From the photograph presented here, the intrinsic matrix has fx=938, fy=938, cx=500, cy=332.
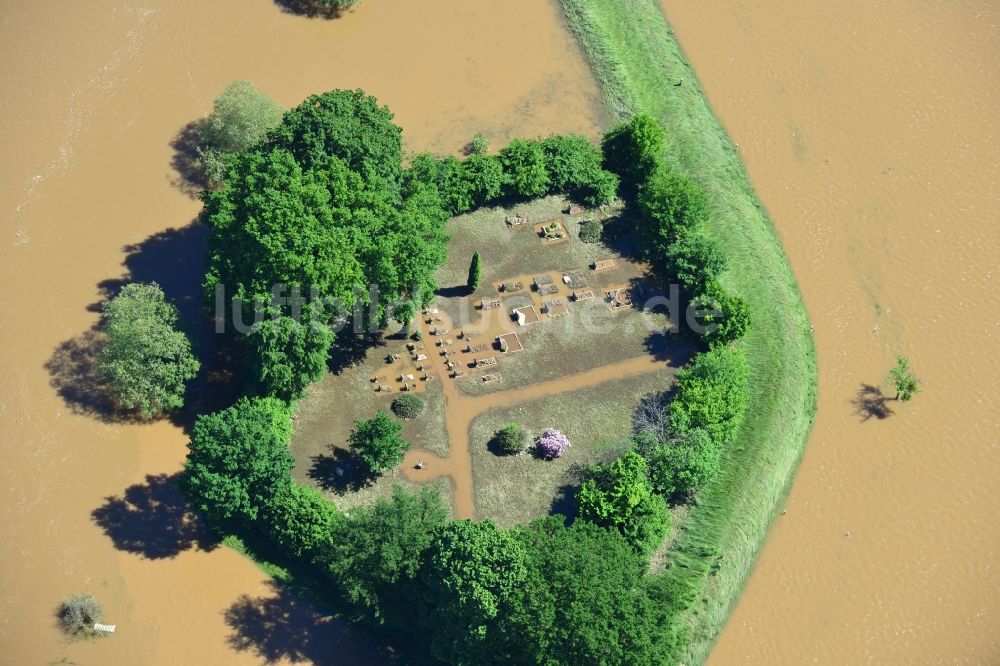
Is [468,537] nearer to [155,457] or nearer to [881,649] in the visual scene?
[155,457]

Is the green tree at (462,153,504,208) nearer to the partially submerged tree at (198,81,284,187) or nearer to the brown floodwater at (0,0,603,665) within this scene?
the brown floodwater at (0,0,603,665)

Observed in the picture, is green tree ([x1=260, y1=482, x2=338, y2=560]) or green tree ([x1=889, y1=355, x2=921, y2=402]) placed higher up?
green tree ([x1=260, y1=482, x2=338, y2=560])

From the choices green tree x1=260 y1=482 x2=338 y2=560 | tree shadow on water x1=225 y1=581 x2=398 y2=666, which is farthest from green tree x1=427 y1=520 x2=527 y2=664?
green tree x1=260 y1=482 x2=338 y2=560

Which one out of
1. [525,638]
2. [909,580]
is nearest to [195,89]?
[525,638]

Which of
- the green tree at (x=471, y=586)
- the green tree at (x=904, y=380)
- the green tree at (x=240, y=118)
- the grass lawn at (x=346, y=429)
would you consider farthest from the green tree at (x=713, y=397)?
the green tree at (x=240, y=118)

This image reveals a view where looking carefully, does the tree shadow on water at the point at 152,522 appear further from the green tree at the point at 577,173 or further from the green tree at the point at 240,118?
the green tree at the point at 577,173

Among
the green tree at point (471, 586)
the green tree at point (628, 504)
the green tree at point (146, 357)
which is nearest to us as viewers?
the green tree at point (471, 586)

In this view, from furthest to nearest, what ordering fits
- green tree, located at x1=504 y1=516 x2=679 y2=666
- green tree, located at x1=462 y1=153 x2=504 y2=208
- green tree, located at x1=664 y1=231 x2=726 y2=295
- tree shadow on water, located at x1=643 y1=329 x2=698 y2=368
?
green tree, located at x1=462 y1=153 x2=504 y2=208, green tree, located at x1=664 y1=231 x2=726 y2=295, tree shadow on water, located at x1=643 y1=329 x2=698 y2=368, green tree, located at x1=504 y1=516 x2=679 y2=666
